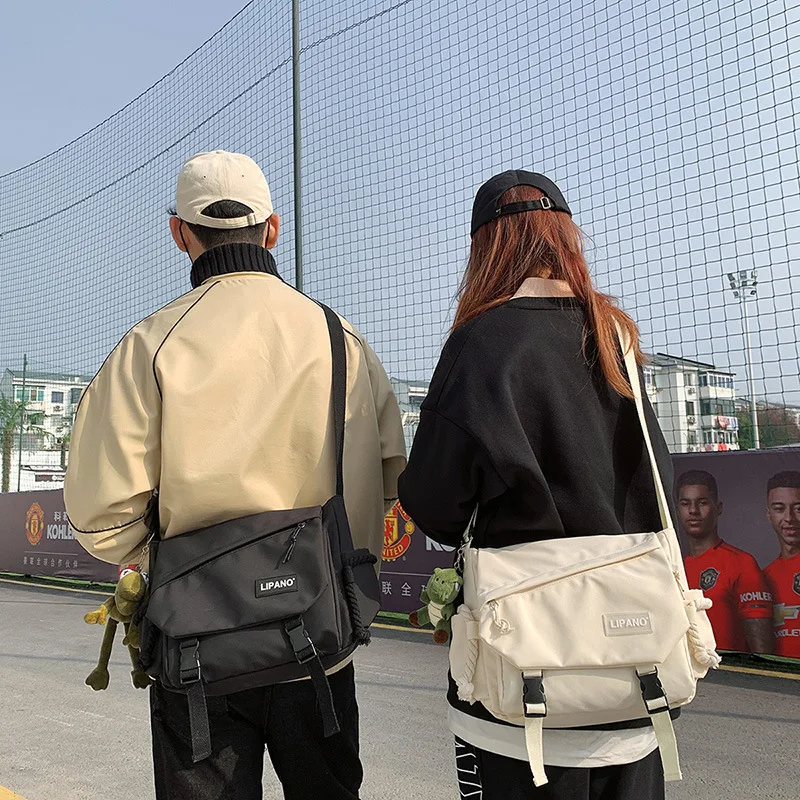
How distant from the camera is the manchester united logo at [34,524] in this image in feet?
42.2

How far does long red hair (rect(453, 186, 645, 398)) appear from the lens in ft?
5.62

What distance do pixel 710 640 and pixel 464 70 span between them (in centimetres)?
700

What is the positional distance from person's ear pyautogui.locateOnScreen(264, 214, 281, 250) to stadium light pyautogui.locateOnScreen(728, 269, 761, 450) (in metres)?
→ 5.11

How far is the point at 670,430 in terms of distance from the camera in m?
6.81

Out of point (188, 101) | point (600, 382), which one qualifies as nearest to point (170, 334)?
point (600, 382)

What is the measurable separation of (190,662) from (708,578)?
480 centimetres

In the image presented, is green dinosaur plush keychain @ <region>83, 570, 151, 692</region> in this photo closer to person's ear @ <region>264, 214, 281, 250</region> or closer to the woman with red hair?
the woman with red hair

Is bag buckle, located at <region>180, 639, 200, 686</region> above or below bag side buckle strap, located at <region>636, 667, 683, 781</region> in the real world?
above

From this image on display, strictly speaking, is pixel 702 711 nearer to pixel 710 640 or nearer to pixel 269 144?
pixel 710 640

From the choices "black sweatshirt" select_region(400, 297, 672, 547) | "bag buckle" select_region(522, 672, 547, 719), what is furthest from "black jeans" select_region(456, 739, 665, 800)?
"black sweatshirt" select_region(400, 297, 672, 547)

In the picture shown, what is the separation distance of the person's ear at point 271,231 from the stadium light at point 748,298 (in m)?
5.11

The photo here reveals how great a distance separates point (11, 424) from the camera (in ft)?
54.4

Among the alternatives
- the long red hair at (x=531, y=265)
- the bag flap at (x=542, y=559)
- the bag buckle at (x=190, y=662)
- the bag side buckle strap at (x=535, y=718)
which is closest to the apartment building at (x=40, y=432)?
the bag buckle at (x=190, y=662)

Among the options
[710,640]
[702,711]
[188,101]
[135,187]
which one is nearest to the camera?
[710,640]
